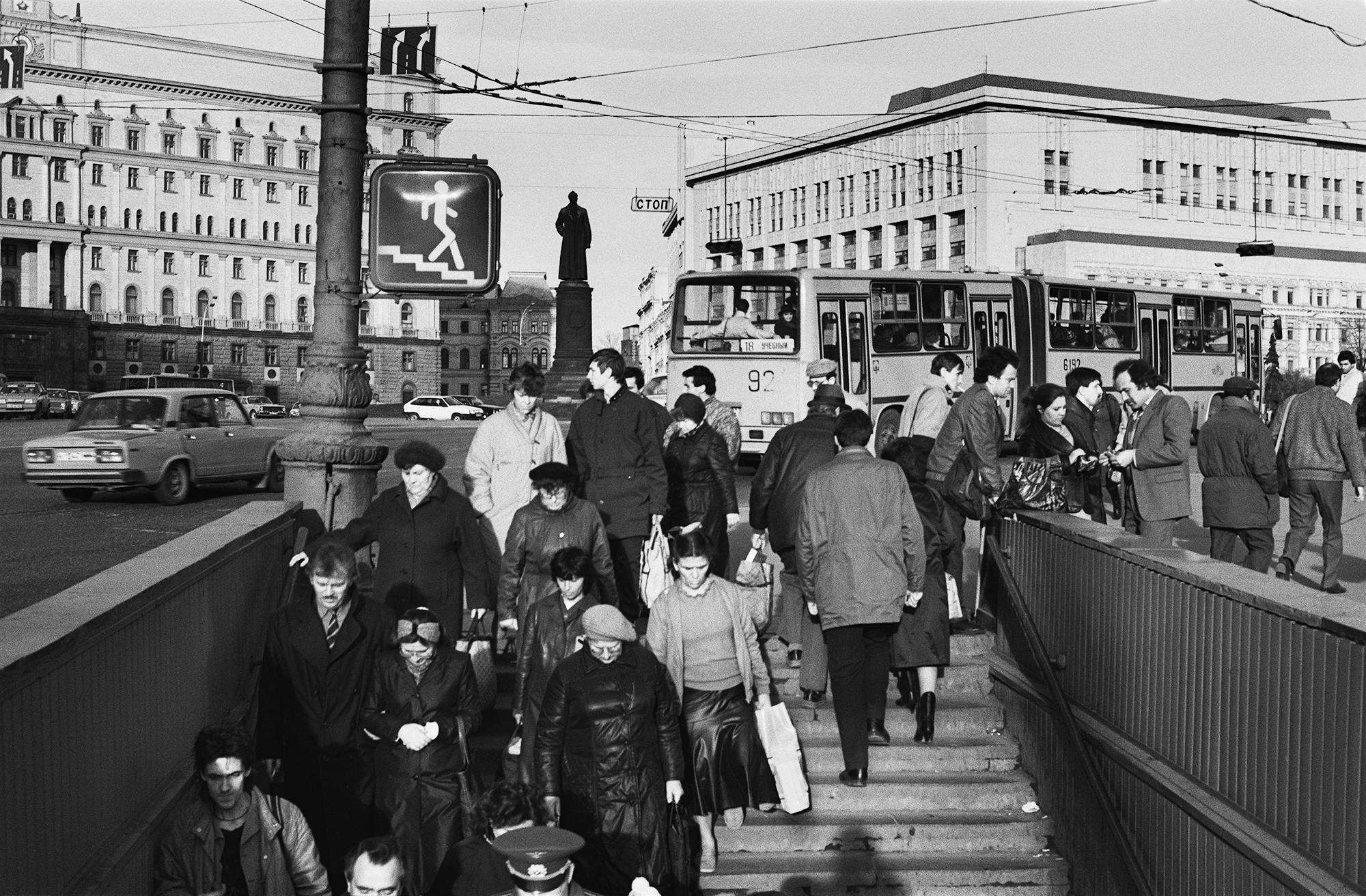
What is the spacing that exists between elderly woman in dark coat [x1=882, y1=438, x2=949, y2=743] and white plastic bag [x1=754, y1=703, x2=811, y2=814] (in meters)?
0.95

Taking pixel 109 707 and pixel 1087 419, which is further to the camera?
pixel 1087 419

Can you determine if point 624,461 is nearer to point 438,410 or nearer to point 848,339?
point 848,339

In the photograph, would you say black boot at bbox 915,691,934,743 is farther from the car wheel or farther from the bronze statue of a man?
the bronze statue of a man

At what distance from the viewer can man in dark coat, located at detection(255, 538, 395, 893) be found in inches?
260

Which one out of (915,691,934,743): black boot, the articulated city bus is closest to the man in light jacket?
(915,691,934,743): black boot

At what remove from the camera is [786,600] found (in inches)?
361

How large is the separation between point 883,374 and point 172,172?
93141mm

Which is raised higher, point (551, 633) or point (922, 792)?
point (551, 633)

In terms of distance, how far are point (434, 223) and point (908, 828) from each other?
13.6 feet

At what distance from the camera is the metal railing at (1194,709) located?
5.25 metres

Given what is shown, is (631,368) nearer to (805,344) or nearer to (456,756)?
(456,756)

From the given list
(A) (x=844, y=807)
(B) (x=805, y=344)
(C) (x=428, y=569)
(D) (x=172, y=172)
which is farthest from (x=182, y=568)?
(D) (x=172, y=172)

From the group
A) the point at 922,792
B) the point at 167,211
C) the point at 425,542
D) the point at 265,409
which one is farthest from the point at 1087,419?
the point at 167,211

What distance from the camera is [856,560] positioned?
25.8 ft
